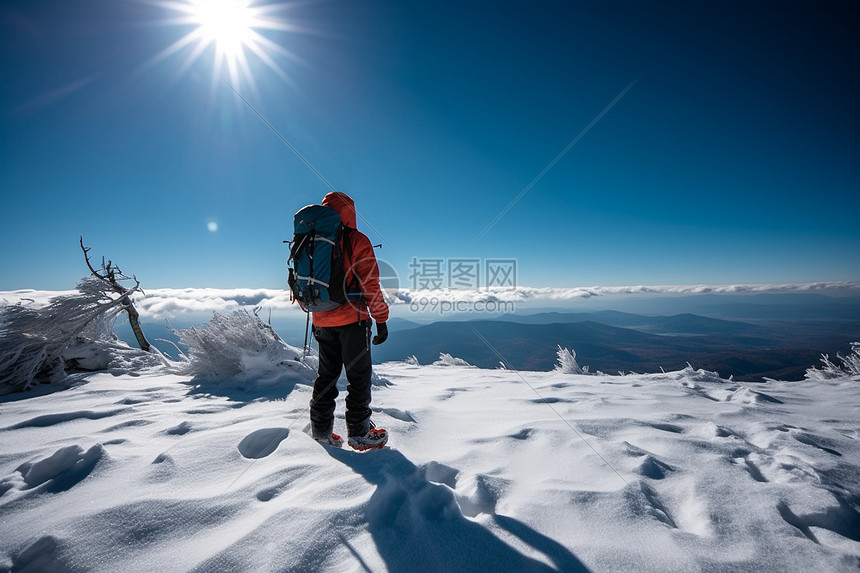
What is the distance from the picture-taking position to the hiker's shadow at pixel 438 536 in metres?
1.43

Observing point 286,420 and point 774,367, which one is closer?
point 286,420

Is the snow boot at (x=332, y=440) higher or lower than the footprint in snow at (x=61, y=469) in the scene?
lower

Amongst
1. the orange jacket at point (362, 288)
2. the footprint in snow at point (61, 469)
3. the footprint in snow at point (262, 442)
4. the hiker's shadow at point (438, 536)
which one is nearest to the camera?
the hiker's shadow at point (438, 536)

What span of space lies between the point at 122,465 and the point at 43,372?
13.9 ft

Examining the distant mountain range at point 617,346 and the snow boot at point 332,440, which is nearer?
the snow boot at point 332,440

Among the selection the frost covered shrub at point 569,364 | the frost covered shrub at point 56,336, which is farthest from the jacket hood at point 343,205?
the frost covered shrub at point 569,364

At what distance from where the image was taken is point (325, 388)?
2.96 m

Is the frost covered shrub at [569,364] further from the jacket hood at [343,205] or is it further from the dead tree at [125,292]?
the dead tree at [125,292]

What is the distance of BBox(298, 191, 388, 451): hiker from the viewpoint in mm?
2877

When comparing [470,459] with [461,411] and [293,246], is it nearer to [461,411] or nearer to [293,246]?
[461,411]

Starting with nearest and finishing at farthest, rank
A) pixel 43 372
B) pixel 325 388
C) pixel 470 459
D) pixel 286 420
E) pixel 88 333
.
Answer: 1. pixel 470 459
2. pixel 325 388
3. pixel 286 420
4. pixel 43 372
5. pixel 88 333

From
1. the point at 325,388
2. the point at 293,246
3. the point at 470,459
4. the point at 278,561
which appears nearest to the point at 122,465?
the point at 325,388

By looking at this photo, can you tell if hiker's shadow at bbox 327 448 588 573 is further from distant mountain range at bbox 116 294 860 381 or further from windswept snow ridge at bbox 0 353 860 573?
distant mountain range at bbox 116 294 860 381

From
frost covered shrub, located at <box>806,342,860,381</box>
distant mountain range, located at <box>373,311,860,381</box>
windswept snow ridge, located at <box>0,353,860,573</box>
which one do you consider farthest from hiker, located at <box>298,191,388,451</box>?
distant mountain range, located at <box>373,311,860,381</box>
